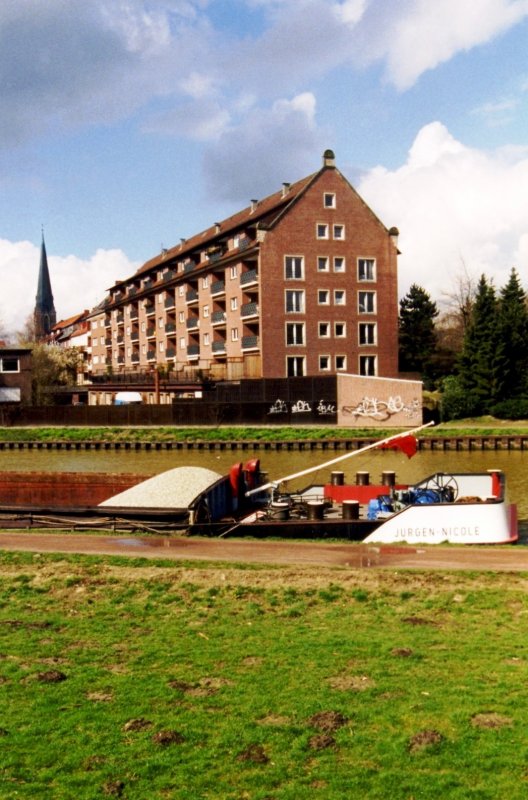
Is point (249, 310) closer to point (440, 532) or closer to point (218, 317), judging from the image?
point (218, 317)

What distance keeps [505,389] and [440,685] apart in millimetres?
55697

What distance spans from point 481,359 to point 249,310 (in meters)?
20.7

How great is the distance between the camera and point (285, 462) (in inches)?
1797

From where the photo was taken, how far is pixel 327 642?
10555 mm

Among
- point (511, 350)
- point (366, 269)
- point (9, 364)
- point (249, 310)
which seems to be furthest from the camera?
point (9, 364)

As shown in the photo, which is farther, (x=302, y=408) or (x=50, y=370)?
(x=50, y=370)

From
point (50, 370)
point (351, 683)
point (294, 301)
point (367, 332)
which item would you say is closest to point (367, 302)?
point (367, 332)

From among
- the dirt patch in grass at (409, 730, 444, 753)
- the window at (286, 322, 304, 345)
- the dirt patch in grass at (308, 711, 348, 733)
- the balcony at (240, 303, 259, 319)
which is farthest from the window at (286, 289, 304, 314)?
the dirt patch in grass at (409, 730, 444, 753)

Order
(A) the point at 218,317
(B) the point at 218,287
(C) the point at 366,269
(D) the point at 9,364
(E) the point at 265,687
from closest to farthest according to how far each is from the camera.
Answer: (E) the point at 265,687, (C) the point at 366,269, (A) the point at 218,317, (B) the point at 218,287, (D) the point at 9,364

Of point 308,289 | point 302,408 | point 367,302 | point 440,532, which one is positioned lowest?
point 440,532

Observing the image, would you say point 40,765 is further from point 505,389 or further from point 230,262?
point 230,262

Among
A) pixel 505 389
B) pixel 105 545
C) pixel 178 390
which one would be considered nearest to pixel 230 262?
pixel 178 390

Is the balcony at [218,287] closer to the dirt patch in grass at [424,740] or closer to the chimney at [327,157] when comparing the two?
the chimney at [327,157]

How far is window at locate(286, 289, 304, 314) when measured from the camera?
6444 centimetres
